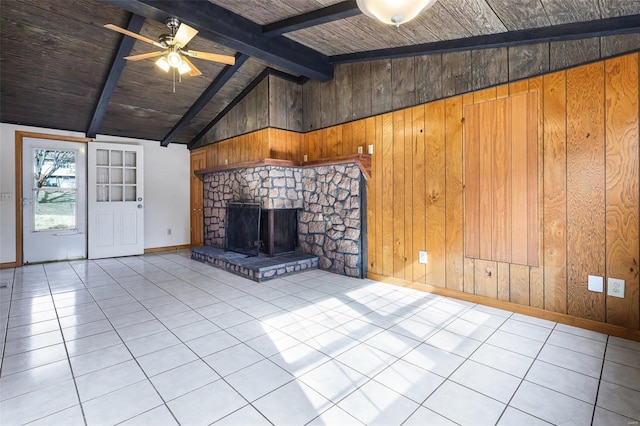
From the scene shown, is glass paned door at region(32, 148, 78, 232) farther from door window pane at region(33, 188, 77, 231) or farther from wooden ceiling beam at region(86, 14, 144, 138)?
wooden ceiling beam at region(86, 14, 144, 138)

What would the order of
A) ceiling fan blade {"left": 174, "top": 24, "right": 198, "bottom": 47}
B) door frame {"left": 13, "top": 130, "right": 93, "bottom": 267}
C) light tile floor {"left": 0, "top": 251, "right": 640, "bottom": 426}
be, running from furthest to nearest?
door frame {"left": 13, "top": 130, "right": 93, "bottom": 267} < ceiling fan blade {"left": 174, "top": 24, "right": 198, "bottom": 47} < light tile floor {"left": 0, "top": 251, "right": 640, "bottom": 426}

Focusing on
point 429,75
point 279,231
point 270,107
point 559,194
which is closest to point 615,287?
point 559,194

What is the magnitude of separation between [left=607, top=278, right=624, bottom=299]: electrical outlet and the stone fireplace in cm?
242

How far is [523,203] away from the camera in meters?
2.81

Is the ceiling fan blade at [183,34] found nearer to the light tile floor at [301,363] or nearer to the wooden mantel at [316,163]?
the wooden mantel at [316,163]

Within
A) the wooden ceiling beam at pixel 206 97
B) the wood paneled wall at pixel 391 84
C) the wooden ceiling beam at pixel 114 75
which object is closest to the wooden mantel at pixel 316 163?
the wood paneled wall at pixel 391 84

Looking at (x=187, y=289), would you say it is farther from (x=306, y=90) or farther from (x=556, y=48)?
(x=556, y=48)

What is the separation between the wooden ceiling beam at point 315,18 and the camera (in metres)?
2.75

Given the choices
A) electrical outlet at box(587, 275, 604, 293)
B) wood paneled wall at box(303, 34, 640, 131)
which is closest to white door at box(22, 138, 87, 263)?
wood paneled wall at box(303, 34, 640, 131)

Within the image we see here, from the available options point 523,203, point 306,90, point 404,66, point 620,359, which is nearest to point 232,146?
point 306,90

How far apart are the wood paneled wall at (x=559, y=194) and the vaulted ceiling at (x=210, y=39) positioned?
1.53 feet

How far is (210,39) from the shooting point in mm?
3322

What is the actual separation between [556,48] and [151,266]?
228 inches

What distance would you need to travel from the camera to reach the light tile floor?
154 cm
